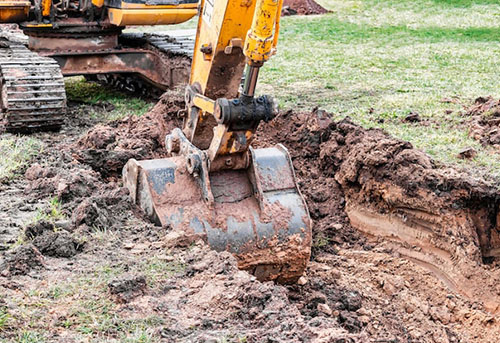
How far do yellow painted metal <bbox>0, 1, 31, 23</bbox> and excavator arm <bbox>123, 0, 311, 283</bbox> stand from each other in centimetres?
→ 406

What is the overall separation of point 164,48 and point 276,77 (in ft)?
6.57

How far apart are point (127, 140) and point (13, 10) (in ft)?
9.29

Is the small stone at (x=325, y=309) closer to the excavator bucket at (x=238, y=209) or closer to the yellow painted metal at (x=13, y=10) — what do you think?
the excavator bucket at (x=238, y=209)

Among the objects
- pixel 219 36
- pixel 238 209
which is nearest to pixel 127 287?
pixel 238 209

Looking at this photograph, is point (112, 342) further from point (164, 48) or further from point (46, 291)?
point (164, 48)

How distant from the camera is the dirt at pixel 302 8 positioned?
22.4m

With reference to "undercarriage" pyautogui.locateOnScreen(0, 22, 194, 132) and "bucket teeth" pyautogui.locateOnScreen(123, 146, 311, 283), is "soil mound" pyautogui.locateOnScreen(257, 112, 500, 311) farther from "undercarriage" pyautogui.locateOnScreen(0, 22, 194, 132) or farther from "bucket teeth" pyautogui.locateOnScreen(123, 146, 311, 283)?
"undercarriage" pyautogui.locateOnScreen(0, 22, 194, 132)

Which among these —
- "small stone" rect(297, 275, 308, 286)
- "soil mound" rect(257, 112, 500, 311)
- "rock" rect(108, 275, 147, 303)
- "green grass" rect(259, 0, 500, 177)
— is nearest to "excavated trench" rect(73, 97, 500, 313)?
"soil mound" rect(257, 112, 500, 311)

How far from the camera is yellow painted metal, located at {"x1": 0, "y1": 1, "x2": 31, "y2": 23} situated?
840cm

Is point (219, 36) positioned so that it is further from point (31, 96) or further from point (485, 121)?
Answer: point (485, 121)

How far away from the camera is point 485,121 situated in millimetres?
7652

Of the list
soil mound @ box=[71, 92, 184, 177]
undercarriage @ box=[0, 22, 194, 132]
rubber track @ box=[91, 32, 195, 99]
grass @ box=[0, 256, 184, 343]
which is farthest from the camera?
rubber track @ box=[91, 32, 195, 99]

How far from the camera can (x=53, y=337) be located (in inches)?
136

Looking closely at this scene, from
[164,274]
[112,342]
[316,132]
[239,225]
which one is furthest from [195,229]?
[316,132]
